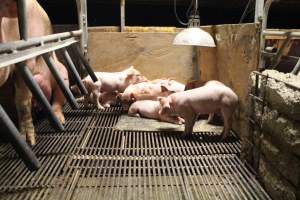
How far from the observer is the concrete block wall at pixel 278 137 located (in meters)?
1.92

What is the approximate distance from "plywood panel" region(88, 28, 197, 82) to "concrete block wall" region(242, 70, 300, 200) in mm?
2073

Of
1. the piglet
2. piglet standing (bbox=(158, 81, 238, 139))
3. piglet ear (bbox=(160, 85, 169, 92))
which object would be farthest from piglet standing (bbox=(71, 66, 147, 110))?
piglet standing (bbox=(158, 81, 238, 139))

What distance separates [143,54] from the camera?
462 cm

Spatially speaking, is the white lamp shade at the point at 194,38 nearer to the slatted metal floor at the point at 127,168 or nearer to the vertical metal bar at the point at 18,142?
the slatted metal floor at the point at 127,168

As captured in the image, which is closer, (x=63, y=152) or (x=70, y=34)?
(x=63, y=152)

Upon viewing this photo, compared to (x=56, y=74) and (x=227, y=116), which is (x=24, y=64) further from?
(x=227, y=116)

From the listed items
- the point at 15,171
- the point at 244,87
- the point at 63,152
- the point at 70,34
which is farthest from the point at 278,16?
the point at 15,171

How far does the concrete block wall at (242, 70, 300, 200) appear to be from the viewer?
1.92 m

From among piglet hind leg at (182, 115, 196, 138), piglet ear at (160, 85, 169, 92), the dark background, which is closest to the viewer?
piglet hind leg at (182, 115, 196, 138)

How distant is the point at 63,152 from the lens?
9.35 ft

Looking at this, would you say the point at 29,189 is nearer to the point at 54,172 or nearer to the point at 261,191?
the point at 54,172

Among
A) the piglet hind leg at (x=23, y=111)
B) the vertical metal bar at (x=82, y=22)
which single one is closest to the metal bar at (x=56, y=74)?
the piglet hind leg at (x=23, y=111)

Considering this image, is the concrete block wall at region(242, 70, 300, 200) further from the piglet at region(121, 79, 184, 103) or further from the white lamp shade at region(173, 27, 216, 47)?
the piglet at region(121, 79, 184, 103)

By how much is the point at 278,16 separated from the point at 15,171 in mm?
6054
